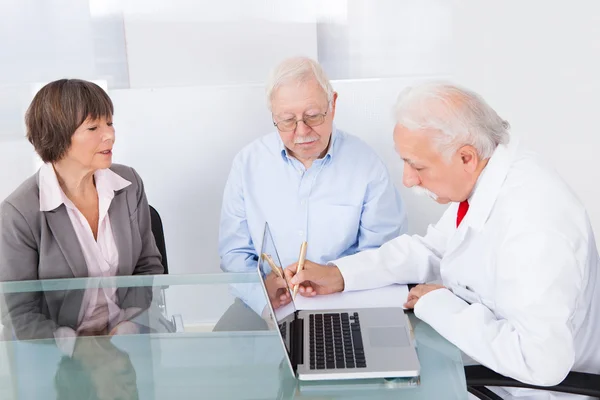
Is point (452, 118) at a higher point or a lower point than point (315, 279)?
higher

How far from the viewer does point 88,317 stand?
179 cm

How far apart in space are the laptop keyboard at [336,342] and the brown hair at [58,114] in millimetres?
1116

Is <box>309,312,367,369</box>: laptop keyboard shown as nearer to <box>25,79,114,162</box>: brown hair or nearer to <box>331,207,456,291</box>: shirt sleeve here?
<box>331,207,456,291</box>: shirt sleeve

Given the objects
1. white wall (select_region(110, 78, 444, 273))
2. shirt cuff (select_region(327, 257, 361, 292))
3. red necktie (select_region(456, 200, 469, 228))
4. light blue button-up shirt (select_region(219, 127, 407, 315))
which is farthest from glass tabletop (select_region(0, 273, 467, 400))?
white wall (select_region(110, 78, 444, 273))

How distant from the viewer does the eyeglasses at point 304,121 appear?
2422 millimetres

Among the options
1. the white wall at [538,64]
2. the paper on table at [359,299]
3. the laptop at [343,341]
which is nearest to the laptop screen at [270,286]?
the laptop at [343,341]

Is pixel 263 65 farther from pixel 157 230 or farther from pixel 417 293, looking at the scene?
pixel 417 293

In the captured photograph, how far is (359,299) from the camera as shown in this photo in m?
1.85

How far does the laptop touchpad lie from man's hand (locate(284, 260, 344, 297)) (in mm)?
332

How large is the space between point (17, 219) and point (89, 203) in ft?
0.84

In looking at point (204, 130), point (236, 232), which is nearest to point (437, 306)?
point (236, 232)

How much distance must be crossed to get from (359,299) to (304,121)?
809 mm

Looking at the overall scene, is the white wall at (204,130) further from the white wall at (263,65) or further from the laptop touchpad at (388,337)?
the laptop touchpad at (388,337)

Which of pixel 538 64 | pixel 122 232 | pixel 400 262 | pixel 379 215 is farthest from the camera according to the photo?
pixel 538 64
